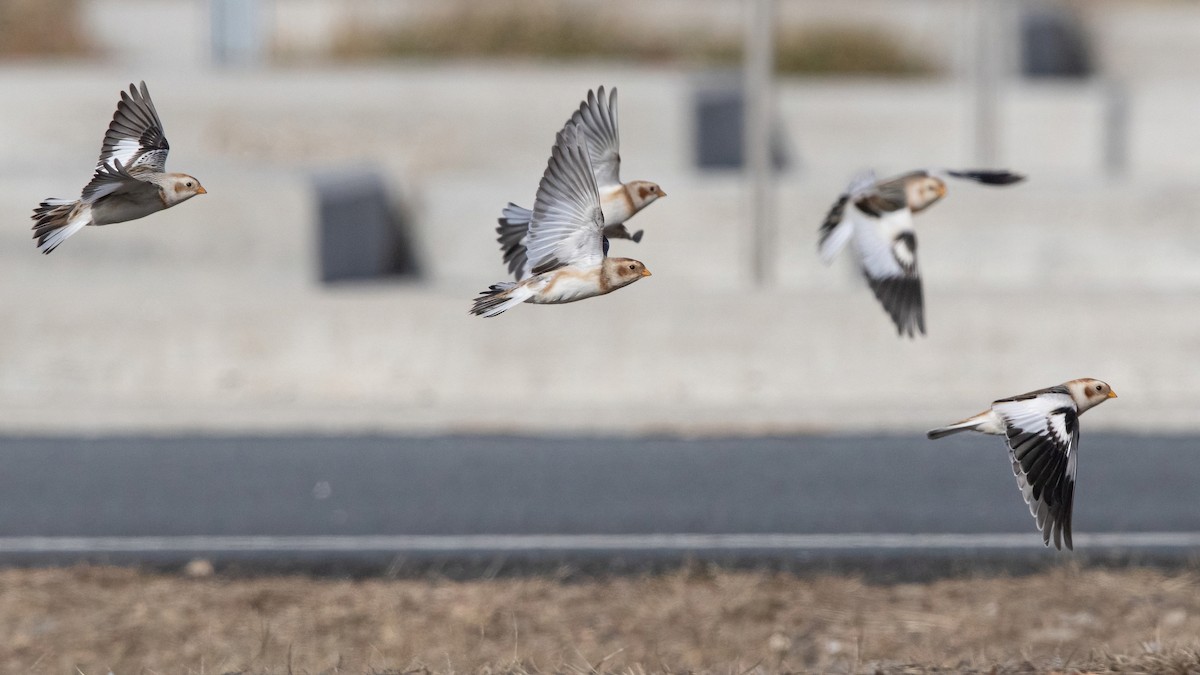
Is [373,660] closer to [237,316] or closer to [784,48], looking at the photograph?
[237,316]

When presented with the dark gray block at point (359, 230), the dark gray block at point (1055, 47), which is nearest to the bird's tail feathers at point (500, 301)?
the dark gray block at point (359, 230)

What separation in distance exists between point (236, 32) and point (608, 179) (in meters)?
21.4

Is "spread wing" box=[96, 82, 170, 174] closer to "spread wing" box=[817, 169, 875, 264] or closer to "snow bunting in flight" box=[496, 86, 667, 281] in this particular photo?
"snow bunting in flight" box=[496, 86, 667, 281]

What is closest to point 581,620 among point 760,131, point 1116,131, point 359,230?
point 760,131

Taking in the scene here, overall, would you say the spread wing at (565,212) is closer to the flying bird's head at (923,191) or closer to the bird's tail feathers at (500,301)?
the bird's tail feathers at (500,301)

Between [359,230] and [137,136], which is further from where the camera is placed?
[359,230]

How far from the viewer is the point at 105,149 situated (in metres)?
3.09

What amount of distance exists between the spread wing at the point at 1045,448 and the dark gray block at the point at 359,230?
989 centimetres

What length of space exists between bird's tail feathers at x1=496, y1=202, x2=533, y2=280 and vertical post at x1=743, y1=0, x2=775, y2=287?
8375 millimetres

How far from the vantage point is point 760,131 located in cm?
1209

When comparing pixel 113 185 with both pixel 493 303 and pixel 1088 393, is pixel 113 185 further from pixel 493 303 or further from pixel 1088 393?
pixel 1088 393

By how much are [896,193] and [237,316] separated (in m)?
7.75

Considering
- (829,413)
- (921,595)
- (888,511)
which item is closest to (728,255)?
(829,413)

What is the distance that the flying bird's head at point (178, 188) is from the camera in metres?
2.82
